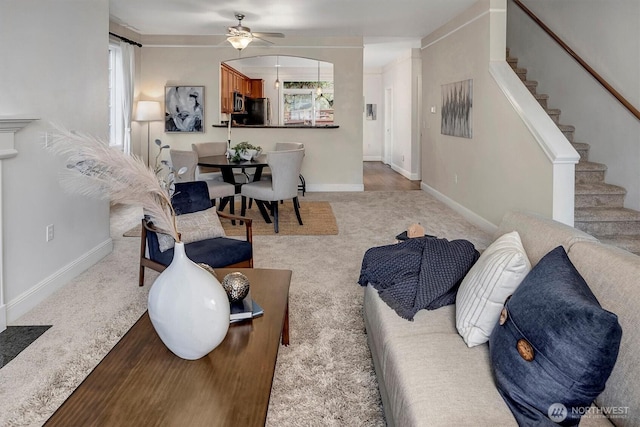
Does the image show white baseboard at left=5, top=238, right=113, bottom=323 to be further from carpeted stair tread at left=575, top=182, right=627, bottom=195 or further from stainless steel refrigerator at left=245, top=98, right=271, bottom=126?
stainless steel refrigerator at left=245, top=98, right=271, bottom=126

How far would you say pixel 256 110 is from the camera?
11.5 m

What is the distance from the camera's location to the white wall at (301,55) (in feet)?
25.1

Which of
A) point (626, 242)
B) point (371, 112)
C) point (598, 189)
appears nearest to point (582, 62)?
point (598, 189)

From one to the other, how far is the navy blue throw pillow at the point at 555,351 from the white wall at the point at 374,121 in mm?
12326

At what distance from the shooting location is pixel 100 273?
145 inches

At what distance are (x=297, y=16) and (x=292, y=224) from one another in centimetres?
283

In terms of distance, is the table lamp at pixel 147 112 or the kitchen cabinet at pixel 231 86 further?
the kitchen cabinet at pixel 231 86

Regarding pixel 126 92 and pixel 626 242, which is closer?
pixel 626 242

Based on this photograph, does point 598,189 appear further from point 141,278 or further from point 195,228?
point 141,278

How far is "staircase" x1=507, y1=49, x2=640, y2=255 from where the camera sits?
403 centimetres

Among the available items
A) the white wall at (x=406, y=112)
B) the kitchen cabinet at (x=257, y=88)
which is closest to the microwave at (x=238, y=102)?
the kitchen cabinet at (x=257, y=88)

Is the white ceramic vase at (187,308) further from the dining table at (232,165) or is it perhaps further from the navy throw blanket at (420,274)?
the dining table at (232,165)

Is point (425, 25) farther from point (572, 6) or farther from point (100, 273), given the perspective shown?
point (100, 273)

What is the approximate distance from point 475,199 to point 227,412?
4.84m
